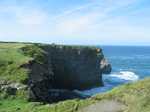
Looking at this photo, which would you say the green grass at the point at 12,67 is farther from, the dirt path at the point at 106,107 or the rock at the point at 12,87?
the dirt path at the point at 106,107

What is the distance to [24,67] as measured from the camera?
173 feet

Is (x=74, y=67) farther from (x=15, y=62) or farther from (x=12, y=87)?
(x=12, y=87)

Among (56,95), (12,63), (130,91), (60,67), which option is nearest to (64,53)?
(60,67)

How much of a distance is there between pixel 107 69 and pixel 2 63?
62.1 metres

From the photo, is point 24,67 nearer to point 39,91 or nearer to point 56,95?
point 39,91

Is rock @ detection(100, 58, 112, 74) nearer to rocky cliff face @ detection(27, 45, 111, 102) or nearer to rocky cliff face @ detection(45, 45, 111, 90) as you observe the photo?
rocky cliff face @ detection(27, 45, 111, 102)

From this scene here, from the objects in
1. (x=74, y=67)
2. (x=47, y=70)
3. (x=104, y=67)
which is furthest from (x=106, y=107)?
(x=104, y=67)

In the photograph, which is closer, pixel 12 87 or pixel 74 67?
pixel 12 87

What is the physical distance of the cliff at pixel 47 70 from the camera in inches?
→ 1918

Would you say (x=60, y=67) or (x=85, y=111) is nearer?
(x=85, y=111)

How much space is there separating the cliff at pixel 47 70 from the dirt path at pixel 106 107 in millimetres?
22317

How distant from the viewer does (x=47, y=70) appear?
195 ft

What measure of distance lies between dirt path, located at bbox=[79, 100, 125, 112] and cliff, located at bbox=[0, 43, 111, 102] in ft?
73.2

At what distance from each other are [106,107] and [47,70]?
37.1 m
